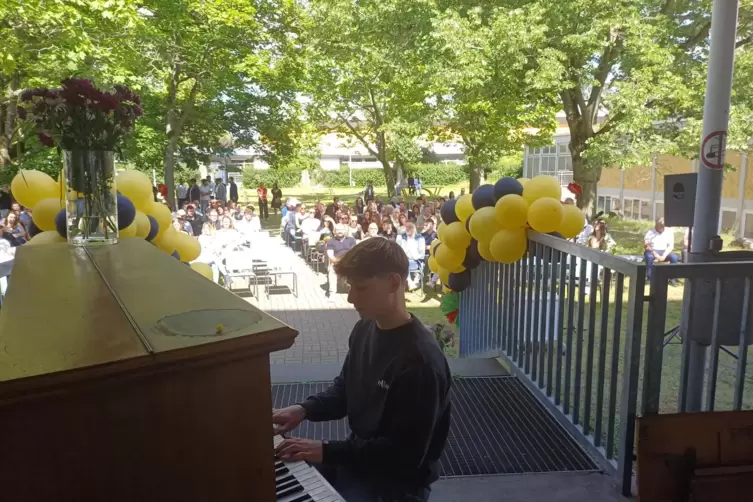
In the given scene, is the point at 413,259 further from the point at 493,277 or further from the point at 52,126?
the point at 52,126

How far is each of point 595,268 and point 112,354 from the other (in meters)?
2.76

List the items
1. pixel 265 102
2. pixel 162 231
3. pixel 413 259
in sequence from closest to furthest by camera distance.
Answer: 1. pixel 162 231
2. pixel 413 259
3. pixel 265 102

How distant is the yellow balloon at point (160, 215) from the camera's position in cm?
435

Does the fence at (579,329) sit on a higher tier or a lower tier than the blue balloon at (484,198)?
lower

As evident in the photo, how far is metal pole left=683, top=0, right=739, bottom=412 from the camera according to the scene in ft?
12.4

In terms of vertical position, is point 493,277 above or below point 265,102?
below

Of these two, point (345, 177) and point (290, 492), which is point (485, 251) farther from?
point (345, 177)

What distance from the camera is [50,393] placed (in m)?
0.96

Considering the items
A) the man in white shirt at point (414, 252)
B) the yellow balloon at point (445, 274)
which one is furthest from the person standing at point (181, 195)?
the yellow balloon at point (445, 274)

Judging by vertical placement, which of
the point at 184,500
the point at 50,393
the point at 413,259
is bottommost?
the point at 413,259

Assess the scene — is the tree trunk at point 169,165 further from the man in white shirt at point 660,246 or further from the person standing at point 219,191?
the man in white shirt at point 660,246

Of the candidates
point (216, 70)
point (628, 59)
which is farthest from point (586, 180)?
point (216, 70)

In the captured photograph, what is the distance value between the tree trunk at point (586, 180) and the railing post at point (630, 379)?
1374cm

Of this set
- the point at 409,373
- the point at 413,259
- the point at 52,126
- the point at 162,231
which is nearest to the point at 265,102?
the point at 413,259
